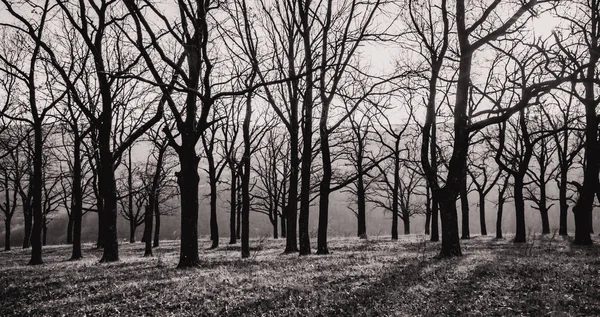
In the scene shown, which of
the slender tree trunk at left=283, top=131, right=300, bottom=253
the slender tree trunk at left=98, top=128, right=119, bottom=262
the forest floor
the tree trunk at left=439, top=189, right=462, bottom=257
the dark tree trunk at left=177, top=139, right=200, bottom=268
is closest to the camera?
the forest floor

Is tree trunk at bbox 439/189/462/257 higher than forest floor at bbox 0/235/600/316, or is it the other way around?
tree trunk at bbox 439/189/462/257

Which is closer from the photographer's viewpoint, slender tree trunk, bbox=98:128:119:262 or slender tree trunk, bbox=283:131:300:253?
slender tree trunk, bbox=98:128:119:262

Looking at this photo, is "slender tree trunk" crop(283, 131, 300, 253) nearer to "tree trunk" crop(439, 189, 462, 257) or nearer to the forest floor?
the forest floor

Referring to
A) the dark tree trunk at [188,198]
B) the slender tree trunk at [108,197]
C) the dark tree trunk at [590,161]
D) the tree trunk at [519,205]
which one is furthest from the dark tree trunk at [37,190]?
the dark tree trunk at [590,161]

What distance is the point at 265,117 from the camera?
79.6ft

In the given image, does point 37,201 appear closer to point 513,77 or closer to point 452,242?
point 452,242

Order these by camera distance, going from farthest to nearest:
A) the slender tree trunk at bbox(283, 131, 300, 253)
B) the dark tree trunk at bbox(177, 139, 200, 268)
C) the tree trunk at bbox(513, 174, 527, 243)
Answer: the tree trunk at bbox(513, 174, 527, 243), the slender tree trunk at bbox(283, 131, 300, 253), the dark tree trunk at bbox(177, 139, 200, 268)

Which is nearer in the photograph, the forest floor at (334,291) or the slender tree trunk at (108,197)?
the forest floor at (334,291)

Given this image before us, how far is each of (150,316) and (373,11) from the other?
1180 centimetres

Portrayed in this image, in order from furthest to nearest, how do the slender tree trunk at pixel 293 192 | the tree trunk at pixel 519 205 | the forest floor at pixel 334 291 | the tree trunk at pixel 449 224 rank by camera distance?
1. the tree trunk at pixel 519 205
2. the slender tree trunk at pixel 293 192
3. the tree trunk at pixel 449 224
4. the forest floor at pixel 334 291

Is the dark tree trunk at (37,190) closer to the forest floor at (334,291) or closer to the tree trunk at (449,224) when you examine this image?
the forest floor at (334,291)

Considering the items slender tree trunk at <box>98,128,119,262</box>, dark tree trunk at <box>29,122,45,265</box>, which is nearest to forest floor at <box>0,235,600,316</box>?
slender tree trunk at <box>98,128,119,262</box>

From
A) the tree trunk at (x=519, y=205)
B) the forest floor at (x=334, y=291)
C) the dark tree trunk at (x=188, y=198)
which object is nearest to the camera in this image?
the forest floor at (x=334, y=291)

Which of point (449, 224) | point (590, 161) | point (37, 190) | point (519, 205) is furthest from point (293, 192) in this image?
point (590, 161)
